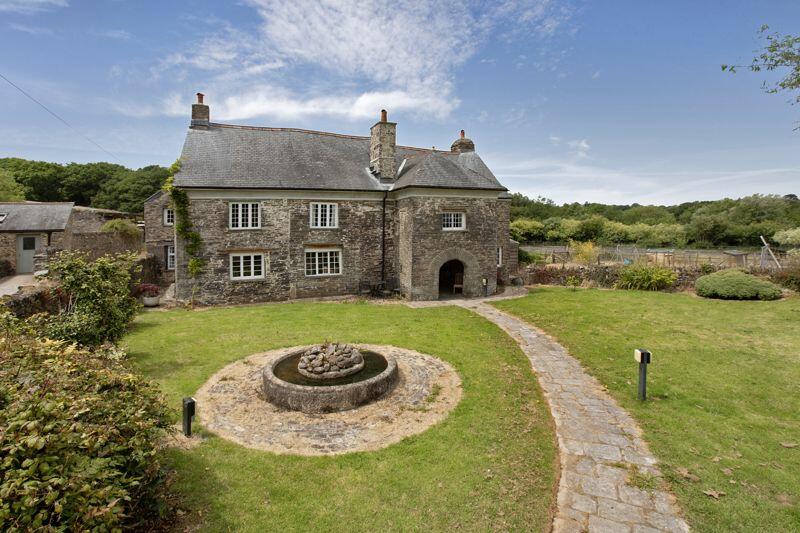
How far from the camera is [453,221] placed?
833 inches

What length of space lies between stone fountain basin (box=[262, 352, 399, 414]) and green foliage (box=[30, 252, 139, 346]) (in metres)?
4.96

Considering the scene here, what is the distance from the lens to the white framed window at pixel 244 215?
65.0ft

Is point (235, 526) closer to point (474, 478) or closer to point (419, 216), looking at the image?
point (474, 478)

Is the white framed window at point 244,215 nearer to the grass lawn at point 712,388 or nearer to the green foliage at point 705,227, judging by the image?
the grass lawn at point 712,388

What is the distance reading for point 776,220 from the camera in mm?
53906

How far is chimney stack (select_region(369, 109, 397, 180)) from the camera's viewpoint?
2212 cm

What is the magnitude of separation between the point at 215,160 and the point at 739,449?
2214cm

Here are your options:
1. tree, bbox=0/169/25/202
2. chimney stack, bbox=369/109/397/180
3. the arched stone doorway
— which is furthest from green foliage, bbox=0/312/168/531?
tree, bbox=0/169/25/202

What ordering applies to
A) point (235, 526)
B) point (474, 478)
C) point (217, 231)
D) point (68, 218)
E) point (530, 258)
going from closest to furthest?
1. point (235, 526)
2. point (474, 478)
3. point (217, 231)
4. point (68, 218)
5. point (530, 258)

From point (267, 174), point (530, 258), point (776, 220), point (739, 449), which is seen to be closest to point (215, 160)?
point (267, 174)

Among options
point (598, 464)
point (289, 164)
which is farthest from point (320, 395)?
point (289, 164)

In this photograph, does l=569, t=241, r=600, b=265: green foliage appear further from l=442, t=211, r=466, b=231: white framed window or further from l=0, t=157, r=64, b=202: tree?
l=0, t=157, r=64, b=202: tree

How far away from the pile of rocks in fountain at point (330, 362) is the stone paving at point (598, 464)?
175 inches

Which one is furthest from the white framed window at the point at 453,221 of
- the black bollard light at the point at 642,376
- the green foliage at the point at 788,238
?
the green foliage at the point at 788,238
